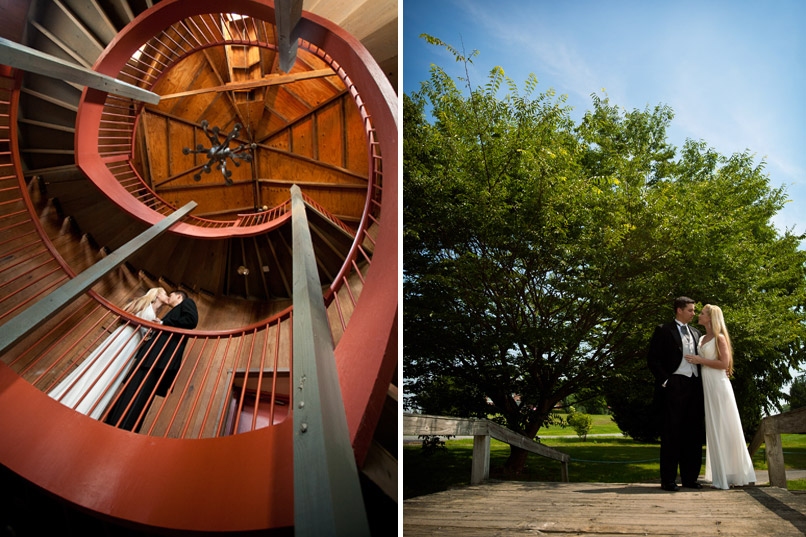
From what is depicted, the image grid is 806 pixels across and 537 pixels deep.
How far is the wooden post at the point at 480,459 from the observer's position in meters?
1.75

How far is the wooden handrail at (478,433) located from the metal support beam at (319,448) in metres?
0.66

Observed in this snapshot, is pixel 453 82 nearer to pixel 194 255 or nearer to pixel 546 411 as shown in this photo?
pixel 546 411

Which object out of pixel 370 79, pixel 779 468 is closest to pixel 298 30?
pixel 370 79

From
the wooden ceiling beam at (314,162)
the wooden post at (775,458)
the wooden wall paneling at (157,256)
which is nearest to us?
the wooden post at (775,458)

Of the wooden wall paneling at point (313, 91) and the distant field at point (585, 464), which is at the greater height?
the wooden wall paneling at point (313, 91)

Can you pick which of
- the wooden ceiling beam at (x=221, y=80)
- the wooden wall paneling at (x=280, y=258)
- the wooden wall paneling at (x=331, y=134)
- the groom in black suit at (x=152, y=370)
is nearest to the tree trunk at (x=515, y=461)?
the groom in black suit at (x=152, y=370)

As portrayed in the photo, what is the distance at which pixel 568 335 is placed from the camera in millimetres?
2002

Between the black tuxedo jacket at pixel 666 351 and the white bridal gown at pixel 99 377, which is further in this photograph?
the white bridal gown at pixel 99 377

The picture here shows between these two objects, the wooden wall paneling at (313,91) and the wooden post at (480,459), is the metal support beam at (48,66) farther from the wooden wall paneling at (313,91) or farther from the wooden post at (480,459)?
the wooden wall paneling at (313,91)

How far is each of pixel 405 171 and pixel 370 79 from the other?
0.87 meters

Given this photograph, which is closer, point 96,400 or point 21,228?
point 96,400

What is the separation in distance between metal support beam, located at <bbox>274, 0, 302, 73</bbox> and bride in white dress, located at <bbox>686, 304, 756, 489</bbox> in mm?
2565

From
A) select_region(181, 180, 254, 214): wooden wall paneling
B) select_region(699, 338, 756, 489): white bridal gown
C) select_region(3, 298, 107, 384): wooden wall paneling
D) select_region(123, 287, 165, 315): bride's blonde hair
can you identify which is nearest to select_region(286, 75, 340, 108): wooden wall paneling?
select_region(181, 180, 254, 214): wooden wall paneling

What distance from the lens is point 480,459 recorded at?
5.78ft
